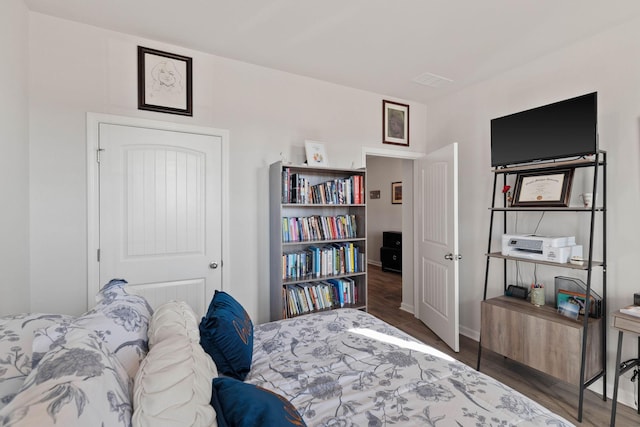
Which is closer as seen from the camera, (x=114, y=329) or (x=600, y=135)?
(x=114, y=329)

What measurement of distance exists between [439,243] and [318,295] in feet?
4.63

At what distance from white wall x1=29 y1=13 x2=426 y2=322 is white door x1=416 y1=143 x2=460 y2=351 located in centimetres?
72

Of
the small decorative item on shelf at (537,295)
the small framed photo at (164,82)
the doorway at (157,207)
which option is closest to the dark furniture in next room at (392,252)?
the small decorative item on shelf at (537,295)

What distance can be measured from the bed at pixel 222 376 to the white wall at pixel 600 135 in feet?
5.78

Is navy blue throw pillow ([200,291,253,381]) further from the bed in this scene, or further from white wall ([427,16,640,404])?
white wall ([427,16,640,404])

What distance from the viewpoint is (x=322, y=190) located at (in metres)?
2.88

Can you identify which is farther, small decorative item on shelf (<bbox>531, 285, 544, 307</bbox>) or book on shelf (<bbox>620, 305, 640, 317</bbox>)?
small decorative item on shelf (<bbox>531, 285, 544, 307</bbox>)

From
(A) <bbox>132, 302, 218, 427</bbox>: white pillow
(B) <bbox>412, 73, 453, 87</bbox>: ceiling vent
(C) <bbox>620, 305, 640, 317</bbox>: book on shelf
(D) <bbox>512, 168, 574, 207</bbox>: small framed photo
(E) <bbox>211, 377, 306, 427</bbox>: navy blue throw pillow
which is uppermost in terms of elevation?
(B) <bbox>412, 73, 453, 87</bbox>: ceiling vent

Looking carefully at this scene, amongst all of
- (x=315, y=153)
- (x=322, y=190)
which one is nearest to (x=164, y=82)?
(x=315, y=153)

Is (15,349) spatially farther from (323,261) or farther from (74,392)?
(323,261)

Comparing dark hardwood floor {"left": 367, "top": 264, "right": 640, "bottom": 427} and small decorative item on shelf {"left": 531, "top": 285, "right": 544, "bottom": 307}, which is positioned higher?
small decorative item on shelf {"left": 531, "top": 285, "right": 544, "bottom": 307}

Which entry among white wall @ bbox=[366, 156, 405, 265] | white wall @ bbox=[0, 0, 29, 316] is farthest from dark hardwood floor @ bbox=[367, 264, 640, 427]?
white wall @ bbox=[0, 0, 29, 316]

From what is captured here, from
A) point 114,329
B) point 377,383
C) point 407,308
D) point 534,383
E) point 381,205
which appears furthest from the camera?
point 381,205

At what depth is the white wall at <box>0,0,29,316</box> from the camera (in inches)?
65.6
